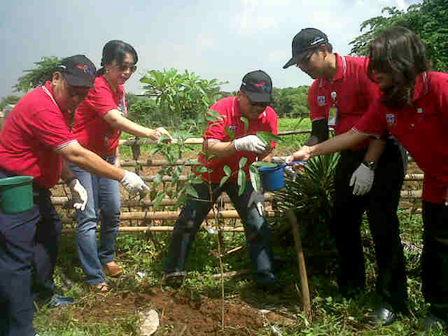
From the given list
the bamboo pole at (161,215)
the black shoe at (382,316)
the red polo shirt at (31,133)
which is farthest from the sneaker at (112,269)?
the black shoe at (382,316)

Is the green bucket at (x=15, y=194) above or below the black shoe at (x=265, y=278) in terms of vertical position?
above

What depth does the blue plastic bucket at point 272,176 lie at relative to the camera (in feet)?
7.32

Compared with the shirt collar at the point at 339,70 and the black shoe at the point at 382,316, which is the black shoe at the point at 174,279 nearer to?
the black shoe at the point at 382,316

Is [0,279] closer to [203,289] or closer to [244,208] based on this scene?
[203,289]

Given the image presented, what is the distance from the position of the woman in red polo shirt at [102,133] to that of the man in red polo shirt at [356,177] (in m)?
1.16

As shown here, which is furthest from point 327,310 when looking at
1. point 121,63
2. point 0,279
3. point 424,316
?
point 121,63

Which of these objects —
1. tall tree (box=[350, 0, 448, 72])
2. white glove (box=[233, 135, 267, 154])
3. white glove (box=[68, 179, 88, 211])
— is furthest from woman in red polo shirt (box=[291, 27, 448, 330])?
tall tree (box=[350, 0, 448, 72])

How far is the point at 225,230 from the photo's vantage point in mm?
3316

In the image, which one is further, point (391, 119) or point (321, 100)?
point (321, 100)

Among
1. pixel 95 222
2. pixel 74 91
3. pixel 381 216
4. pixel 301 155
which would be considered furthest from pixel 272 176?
pixel 95 222

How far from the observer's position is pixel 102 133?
9.12 ft

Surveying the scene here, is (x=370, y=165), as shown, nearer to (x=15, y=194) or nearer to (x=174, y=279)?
(x=174, y=279)

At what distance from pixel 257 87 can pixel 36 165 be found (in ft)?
4.86

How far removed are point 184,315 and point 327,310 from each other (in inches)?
36.8
